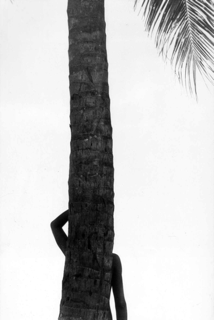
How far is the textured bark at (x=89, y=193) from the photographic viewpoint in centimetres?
564

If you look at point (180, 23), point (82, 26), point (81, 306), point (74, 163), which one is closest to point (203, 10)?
point (180, 23)

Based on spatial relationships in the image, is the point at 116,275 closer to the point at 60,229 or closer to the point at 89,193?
the point at 60,229

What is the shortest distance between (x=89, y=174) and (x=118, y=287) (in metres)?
1.26

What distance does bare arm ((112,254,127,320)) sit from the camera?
20.1 feet

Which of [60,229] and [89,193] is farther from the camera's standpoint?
[60,229]

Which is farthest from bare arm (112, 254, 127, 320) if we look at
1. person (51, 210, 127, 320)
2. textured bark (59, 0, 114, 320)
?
textured bark (59, 0, 114, 320)

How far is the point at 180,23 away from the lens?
25.5 feet

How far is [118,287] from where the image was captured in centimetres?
624

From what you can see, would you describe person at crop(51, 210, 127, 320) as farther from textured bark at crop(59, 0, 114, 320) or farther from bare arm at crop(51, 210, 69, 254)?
textured bark at crop(59, 0, 114, 320)

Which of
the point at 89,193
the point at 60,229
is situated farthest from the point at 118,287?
the point at 89,193

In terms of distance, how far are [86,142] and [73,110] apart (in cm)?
41

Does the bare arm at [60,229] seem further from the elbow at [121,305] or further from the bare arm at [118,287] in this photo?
the elbow at [121,305]

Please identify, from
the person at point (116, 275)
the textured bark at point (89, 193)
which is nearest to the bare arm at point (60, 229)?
the person at point (116, 275)

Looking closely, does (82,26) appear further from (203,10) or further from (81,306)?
(81,306)
